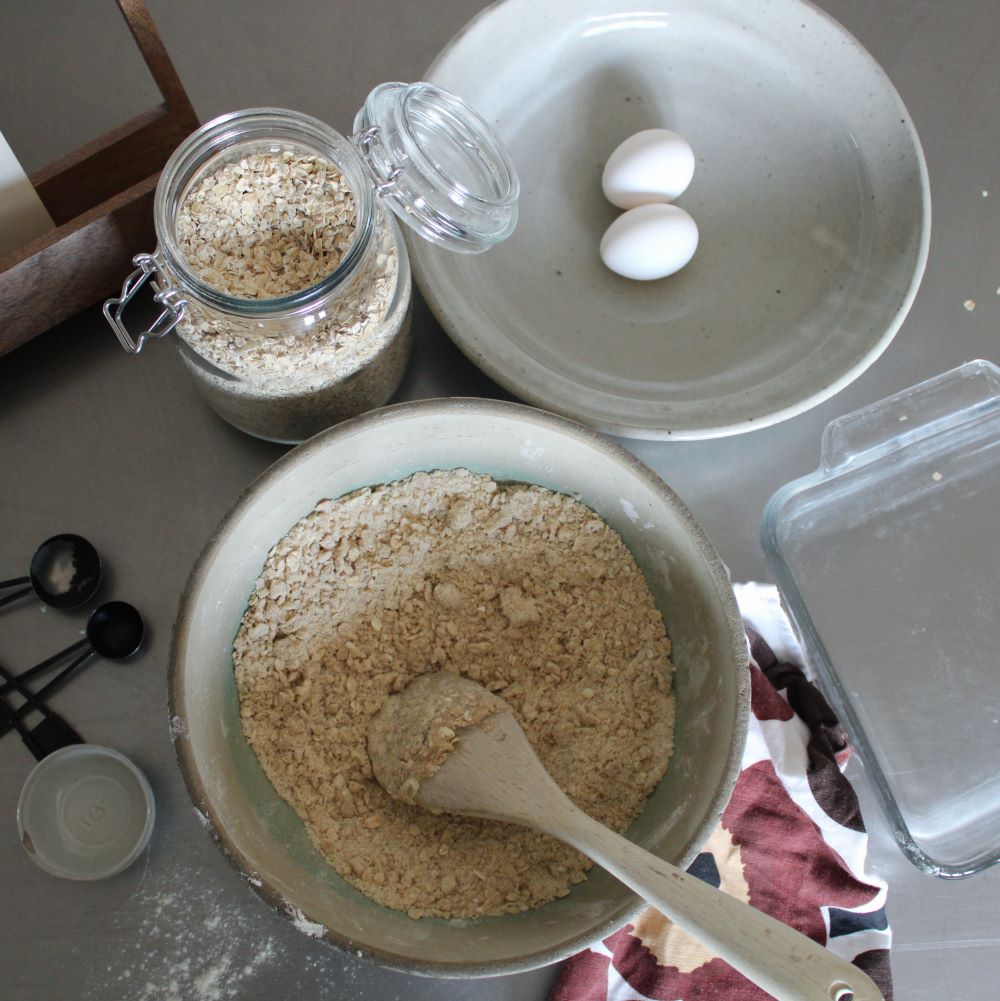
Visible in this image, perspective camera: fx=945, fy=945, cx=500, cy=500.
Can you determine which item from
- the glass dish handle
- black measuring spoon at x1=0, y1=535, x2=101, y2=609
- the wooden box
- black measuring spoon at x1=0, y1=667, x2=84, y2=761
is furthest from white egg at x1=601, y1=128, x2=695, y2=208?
black measuring spoon at x1=0, y1=667, x2=84, y2=761

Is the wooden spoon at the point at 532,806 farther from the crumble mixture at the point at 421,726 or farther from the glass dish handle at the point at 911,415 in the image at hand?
the glass dish handle at the point at 911,415

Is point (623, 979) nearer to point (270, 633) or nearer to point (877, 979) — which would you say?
point (877, 979)

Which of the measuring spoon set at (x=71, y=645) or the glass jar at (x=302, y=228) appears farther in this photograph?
the measuring spoon set at (x=71, y=645)

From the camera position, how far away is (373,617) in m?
0.77

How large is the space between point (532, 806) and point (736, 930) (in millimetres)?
159

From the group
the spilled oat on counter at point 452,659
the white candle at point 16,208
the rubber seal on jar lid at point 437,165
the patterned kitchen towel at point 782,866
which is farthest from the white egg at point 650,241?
the white candle at point 16,208

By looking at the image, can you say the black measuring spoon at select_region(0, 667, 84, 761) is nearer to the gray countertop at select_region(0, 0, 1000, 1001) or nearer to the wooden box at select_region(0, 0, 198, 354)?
the gray countertop at select_region(0, 0, 1000, 1001)

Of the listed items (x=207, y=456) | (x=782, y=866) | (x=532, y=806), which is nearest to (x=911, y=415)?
(x=782, y=866)

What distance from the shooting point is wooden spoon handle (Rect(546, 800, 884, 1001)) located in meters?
0.52

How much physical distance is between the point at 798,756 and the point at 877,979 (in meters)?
0.20

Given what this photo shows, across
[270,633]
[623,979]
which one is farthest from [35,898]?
[623,979]

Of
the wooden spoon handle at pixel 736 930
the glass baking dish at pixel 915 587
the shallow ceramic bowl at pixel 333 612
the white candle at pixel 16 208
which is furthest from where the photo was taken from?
the glass baking dish at pixel 915 587

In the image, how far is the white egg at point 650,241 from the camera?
2.81ft

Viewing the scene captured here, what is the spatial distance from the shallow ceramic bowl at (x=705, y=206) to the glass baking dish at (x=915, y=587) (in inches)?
4.4
